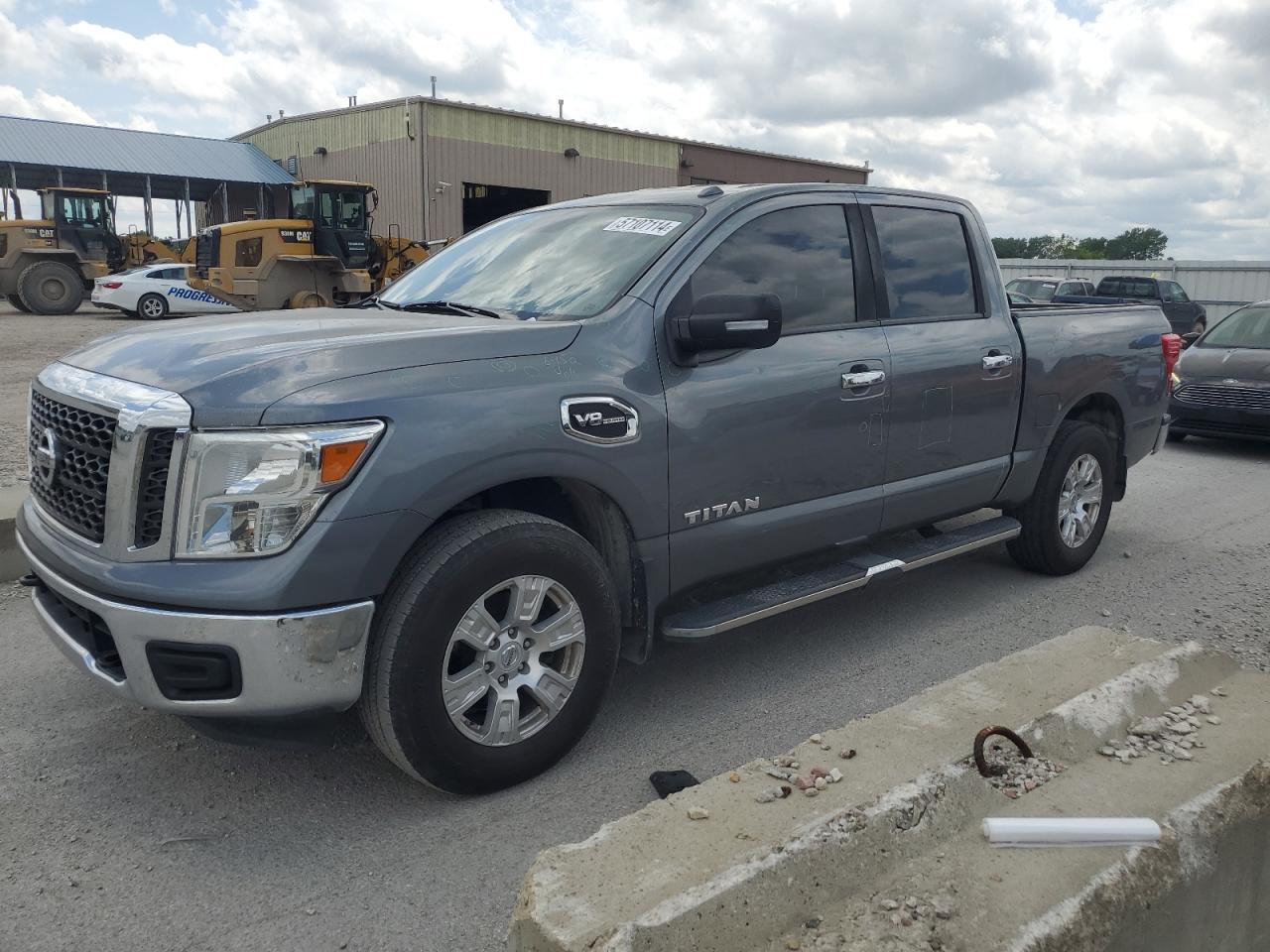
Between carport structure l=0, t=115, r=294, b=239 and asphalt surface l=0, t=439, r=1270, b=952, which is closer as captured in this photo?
asphalt surface l=0, t=439, r=1270, b=952

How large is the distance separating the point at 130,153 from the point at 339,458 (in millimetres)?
41684

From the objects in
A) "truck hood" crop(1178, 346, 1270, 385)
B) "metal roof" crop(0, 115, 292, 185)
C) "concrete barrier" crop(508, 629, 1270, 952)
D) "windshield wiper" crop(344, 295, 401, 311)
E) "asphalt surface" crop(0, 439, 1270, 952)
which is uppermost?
"metal roof" crop(0, 115, 292, 185)

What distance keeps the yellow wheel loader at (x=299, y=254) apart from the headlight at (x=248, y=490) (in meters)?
19.5

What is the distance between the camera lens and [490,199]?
118ft

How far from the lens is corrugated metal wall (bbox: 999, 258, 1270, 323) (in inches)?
1214

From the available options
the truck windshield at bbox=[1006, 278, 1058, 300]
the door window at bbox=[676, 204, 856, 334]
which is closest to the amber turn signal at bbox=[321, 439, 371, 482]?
the door window at bbox=[676, 204, 856, 334]

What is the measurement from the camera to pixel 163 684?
2.89 m

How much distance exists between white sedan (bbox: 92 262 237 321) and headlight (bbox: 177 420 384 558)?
74.6 feet

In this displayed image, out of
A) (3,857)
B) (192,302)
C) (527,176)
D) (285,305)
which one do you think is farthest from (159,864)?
(527,176)

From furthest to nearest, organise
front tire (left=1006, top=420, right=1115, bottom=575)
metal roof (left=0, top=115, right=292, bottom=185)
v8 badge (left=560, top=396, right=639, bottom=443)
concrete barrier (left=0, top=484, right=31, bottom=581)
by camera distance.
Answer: metal roof (left=0, top=115, right=292, bottom=185) → front tire (left=1006, top=420, right=1115, bottom=575) → concrete barrier (left=0, top=484, right=31, bottom=581) → v8 badge (left=560, top=396, right=639, bottom=443)

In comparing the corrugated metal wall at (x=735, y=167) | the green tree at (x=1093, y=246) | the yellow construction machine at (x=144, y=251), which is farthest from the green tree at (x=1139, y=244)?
the yellow construction machine at (x=144, y=251)

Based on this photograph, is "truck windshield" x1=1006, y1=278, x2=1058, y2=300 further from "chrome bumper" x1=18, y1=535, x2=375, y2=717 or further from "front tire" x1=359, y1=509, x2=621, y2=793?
"chrome bumper" x1=18, y1=535, x2=375, y2=717

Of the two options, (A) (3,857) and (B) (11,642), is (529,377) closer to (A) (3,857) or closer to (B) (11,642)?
(A) (3,857)

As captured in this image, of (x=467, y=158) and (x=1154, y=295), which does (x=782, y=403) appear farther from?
(x=467, y=158)
